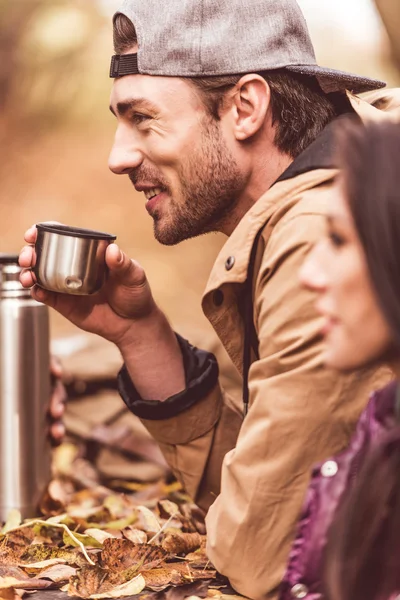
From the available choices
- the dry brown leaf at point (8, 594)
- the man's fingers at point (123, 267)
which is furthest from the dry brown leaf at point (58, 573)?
the man's fingers at point (123, 267)

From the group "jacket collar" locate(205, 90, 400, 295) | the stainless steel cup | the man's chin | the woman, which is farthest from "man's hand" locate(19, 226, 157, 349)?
the woman

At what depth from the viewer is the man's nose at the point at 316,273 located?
4.44 ft

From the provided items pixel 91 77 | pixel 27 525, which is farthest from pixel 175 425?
pixel 91 77

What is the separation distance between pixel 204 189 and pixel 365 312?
1.42 m

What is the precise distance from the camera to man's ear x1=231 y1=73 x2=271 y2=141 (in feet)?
8.62

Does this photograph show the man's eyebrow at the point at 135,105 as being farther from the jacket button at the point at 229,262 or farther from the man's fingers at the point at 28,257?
the jacket button at the point at 229,262

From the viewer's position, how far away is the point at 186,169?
2.67 meters

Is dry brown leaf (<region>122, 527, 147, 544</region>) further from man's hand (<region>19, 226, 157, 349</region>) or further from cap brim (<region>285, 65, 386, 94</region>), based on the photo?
cap brim (<region>285, 65, 386, 94</region>)

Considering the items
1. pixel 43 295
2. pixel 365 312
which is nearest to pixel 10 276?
pixel 43 295

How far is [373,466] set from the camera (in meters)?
1.35

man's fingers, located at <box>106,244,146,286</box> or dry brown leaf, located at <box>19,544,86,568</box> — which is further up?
man's fingers, located at <box>106,244,146,286</box>

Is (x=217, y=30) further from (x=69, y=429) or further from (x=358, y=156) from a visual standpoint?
(x=69, y=429)

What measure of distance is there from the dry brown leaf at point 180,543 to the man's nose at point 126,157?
1052 millimetres

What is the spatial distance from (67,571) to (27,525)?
1.32 feet
